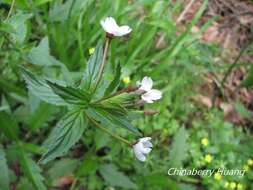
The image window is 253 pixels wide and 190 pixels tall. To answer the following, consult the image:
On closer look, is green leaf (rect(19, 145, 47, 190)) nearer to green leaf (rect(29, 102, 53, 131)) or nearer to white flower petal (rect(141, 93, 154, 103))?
green leaf (rect(29, 102, 53, 131))

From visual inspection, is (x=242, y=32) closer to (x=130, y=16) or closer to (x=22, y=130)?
(x=130, y=16)

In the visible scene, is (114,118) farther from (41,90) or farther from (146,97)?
(41,90)

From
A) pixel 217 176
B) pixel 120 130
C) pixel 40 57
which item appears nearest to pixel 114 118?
pixel 40 57

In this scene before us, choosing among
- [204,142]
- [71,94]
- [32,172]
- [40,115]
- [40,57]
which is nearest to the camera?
[71,94]

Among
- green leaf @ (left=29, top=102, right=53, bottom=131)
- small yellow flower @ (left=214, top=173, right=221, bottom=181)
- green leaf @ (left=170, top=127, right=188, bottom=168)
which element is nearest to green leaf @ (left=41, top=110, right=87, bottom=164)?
green leaf @ (left=29, top=102, right=53, bottom=131)

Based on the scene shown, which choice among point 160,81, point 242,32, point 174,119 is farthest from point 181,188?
point 242,32

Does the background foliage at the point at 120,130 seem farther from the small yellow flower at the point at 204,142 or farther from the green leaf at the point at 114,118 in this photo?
the green leaf at the point at 114,118
